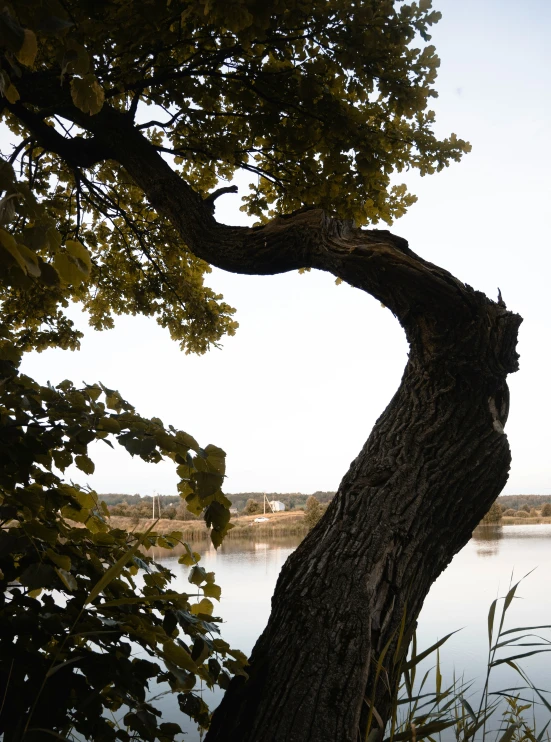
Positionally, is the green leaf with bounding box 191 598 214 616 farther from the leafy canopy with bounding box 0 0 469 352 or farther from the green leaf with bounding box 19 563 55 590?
the leafy canopy with bounding box 0 0 469 352

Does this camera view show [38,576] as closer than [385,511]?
Yes

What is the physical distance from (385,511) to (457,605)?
7.71m

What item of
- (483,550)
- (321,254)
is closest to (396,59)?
(321,254)

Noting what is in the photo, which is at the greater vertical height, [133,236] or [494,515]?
[133,236]

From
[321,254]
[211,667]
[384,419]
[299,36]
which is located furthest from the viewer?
[299,36]

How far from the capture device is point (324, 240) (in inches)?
103

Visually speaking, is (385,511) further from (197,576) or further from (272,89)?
(272,89)

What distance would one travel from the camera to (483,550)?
15867 mm

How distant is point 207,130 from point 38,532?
131 inches

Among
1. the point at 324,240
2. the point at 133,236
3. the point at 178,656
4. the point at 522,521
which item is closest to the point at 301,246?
the point at 324,240

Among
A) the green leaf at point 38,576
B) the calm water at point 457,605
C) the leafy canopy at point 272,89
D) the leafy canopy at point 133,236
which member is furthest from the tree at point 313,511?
the green leaf at point 38,576

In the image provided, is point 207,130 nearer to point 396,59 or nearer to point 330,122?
point 330,122

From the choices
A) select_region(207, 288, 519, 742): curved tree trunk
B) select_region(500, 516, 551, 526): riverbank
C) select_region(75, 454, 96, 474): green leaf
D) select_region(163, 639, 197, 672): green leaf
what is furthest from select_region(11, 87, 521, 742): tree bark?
select_region(500, 516, 551, 526): riverbank

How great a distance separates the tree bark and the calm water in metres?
1.19
